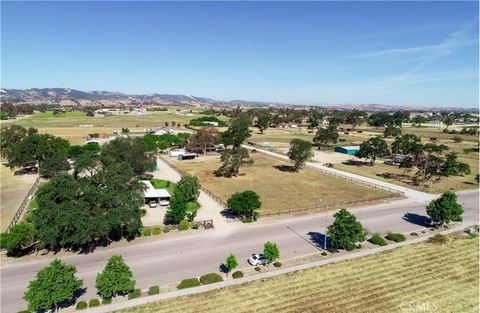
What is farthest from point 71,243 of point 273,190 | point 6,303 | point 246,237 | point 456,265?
point 456,265

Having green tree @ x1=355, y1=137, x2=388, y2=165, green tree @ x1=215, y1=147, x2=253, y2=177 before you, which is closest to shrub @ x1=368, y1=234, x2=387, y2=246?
green tree @ x1=215, y1=147, x2=253, y2=177

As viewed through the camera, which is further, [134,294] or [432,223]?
[432,223]

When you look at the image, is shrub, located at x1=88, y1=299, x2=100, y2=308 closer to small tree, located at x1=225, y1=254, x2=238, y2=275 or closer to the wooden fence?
small tree, located at x1=225, y1=254, x2=238, y2=275

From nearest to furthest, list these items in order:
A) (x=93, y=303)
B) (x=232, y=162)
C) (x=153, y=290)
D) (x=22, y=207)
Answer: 1. (x=93, y=303)
2. (x=153, y=290)
3. (x=22, y=207)
4. (x=232, y=162)

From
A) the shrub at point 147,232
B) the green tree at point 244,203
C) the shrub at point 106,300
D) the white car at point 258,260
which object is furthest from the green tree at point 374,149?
the shrub at point 106,300

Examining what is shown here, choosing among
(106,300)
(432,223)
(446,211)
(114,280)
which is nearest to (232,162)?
(432,223)

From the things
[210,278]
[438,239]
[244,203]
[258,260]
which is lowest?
[210,278]
